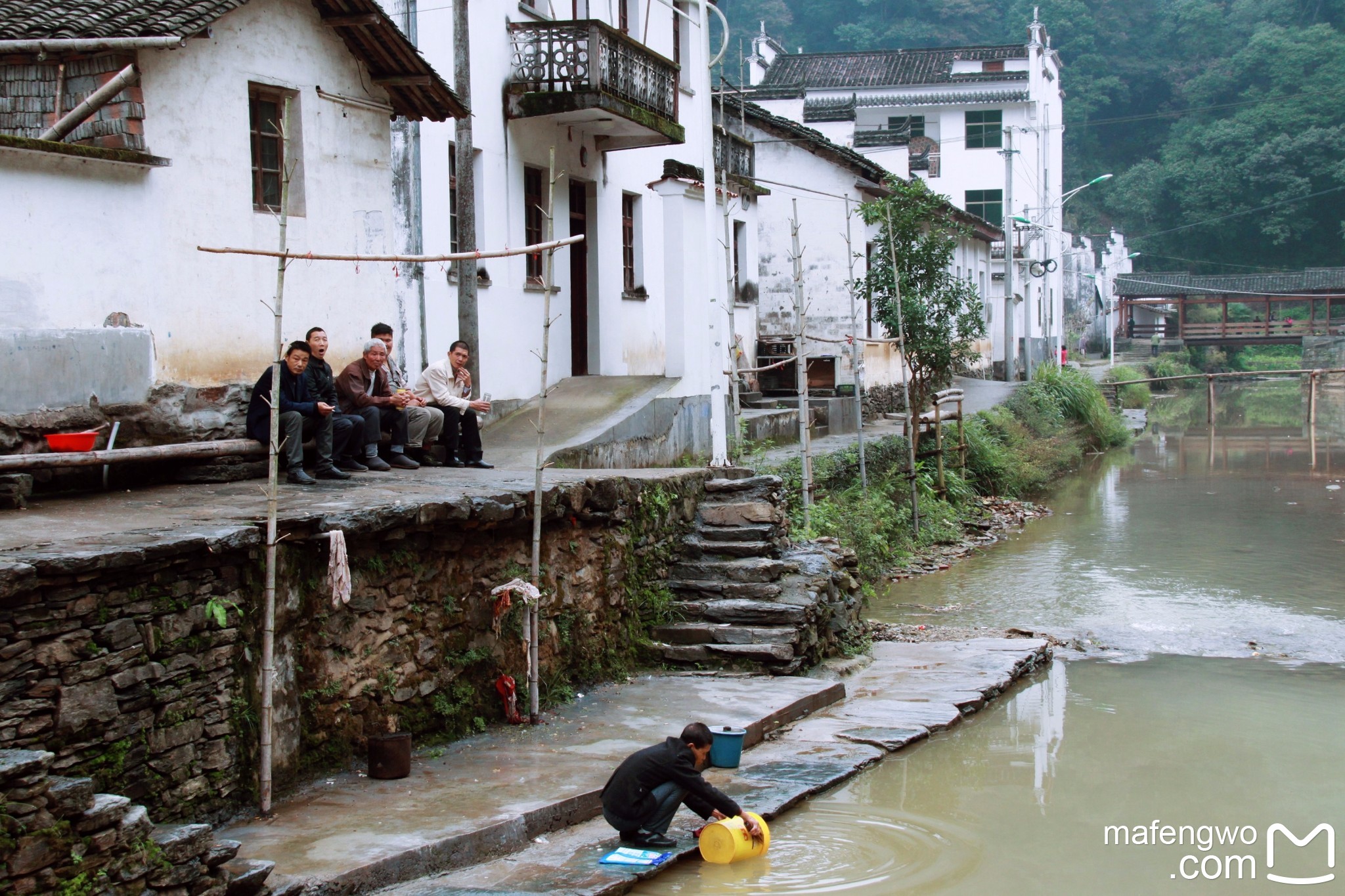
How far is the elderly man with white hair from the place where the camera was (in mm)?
10523

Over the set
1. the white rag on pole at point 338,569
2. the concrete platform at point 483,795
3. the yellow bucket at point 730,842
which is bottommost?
the yellow bucket at point 730,842

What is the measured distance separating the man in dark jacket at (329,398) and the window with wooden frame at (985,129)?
137 feet

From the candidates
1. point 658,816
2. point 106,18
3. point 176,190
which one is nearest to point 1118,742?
point 658,816

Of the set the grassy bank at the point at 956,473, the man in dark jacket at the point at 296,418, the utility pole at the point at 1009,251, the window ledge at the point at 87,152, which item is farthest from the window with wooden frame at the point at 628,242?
the utility pole at the point at 1009,251

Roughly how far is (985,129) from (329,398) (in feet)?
140

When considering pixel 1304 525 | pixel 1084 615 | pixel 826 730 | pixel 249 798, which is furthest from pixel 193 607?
pixel 1304 525

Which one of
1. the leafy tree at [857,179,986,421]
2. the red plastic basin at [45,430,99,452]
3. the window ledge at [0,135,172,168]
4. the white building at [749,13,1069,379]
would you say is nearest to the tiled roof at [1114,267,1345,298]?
the white building at [749,13,1069,379]

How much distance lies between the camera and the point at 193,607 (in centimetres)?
646

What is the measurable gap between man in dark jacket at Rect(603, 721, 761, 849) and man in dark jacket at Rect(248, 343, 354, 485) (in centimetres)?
366

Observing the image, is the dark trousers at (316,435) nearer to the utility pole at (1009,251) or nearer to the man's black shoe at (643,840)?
the man's black shoe at (643,840)

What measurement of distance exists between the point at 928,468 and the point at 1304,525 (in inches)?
249

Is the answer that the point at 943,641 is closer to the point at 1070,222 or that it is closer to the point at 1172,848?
the point at 1172,848

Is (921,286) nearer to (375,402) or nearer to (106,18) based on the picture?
(375,402)

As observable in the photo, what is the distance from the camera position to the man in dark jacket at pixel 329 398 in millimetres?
9617
